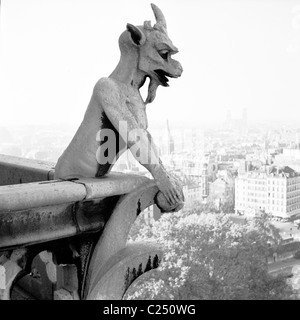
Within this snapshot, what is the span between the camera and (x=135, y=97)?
1.47 meters

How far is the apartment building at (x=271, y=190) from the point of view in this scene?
8.29 m

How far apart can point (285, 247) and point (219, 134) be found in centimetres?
252

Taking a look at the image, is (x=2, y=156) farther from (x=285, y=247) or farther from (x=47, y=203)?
(x=285, y=247)

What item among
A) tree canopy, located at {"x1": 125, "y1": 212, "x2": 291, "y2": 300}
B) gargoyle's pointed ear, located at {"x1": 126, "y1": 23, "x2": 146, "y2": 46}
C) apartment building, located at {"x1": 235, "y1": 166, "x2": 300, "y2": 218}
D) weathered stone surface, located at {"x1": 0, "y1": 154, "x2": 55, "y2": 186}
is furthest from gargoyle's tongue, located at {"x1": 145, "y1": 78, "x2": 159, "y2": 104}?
apartment building, located at {"x1": 235, "y1": 166, "x2": 300, "y2": 218}

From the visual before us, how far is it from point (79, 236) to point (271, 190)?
7714 mm

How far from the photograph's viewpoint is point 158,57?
57.5 inches

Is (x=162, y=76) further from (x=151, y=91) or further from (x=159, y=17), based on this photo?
(x=159, y=17)

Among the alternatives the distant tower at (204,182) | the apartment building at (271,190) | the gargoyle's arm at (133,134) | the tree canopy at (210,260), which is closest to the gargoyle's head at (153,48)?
the gargoyle's arm at (133,134)

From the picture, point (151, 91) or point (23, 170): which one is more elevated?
point (151, 91)

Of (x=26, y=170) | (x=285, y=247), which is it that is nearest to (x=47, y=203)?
(x=26, y=170)

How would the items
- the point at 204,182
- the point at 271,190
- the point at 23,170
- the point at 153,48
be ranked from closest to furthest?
the point at 153,48 < the point at 23,170 < the point at 271,190 < the point at 204,182

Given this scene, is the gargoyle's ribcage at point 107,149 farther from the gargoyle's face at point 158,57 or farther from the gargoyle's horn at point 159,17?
the gargoyle's horn at point 159,17

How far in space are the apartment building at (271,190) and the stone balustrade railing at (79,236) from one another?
700cm

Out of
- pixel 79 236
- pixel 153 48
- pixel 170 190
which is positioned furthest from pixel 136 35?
pixel 79 236
